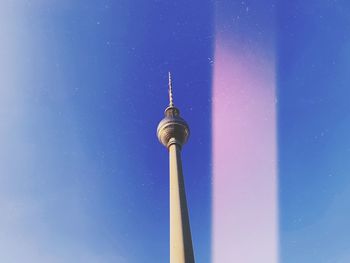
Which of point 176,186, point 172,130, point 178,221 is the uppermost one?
point 172,130

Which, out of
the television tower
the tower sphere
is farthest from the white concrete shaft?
the tower sphere

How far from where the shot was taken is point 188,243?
123 feet

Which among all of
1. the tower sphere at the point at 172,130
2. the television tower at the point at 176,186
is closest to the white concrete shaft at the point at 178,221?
the television tower at the point at 176,186

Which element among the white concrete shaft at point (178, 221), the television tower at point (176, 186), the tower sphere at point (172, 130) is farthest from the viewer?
the tower sphere at point (172, 130)

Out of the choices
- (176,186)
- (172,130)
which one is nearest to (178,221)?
(176,186)

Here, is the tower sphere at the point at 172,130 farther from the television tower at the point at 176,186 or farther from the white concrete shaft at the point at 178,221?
the white concrete shaft at the point at 178,221

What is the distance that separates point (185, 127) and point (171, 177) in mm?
12017

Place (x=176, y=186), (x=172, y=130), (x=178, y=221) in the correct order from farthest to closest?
1. (x=172, y=130)
2. (x=176, y=186)
3. (x=178, y=221)

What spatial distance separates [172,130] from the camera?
178 ft

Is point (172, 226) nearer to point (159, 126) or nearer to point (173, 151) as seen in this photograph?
point (173, 151)

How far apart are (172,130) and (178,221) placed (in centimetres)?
1761

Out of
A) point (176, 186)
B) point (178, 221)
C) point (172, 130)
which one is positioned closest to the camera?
point (178, 221)

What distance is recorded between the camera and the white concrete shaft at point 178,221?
36.1 meters

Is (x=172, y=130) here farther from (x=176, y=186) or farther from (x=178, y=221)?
(x=178, y=221)
